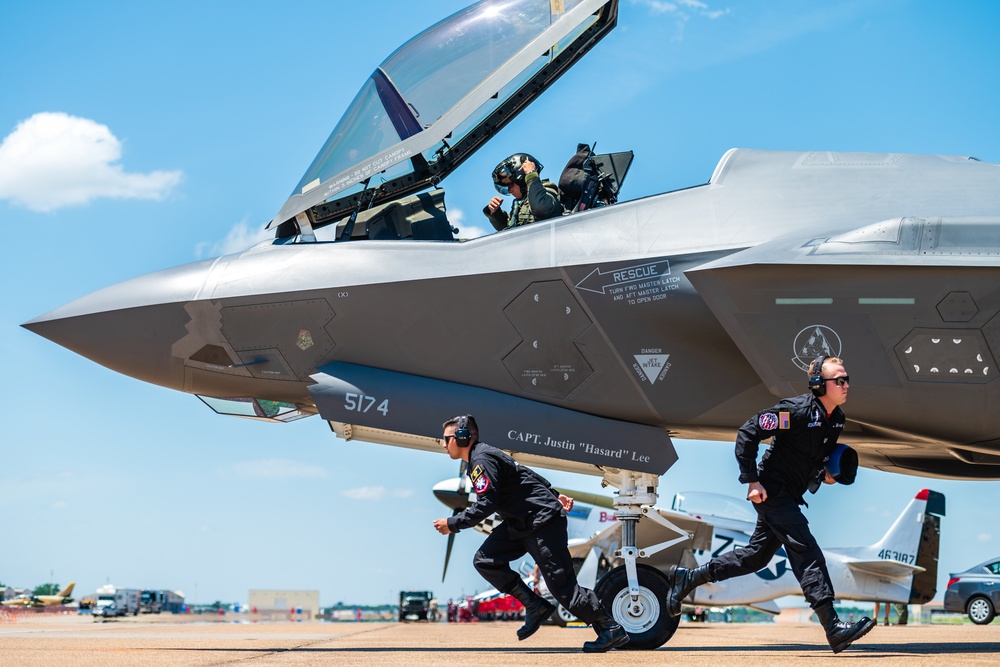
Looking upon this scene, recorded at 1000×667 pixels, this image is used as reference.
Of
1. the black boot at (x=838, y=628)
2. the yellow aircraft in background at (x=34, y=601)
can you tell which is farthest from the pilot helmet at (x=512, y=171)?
the yellow aircraft in background at (x=34, y=601)

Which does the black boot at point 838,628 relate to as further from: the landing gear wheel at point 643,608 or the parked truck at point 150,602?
the parked truck at point 150,602

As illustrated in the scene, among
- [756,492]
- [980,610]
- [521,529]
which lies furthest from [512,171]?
[980,610]

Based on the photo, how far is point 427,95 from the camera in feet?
32.8

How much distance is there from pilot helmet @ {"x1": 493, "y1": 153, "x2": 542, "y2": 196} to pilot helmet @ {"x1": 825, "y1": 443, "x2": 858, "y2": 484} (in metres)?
4.41

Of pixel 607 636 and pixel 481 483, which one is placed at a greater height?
pixel 481 483

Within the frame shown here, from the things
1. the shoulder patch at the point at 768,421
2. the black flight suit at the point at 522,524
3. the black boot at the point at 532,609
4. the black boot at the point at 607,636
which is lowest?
the black boot at the point at 607,636

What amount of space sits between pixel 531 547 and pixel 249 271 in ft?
12.7

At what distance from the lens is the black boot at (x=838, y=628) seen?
6363mm

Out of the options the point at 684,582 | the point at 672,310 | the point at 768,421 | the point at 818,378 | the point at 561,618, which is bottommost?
the point at 561,618

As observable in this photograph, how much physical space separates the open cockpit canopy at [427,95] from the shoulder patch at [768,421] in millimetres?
4662

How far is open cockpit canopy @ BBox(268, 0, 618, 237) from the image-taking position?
9883 mm

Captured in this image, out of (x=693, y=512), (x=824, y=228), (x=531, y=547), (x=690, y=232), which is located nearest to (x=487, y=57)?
(x=690, y=232)

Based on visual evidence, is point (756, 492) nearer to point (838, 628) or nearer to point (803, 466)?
point (803, 466)

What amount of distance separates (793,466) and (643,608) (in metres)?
2.28
